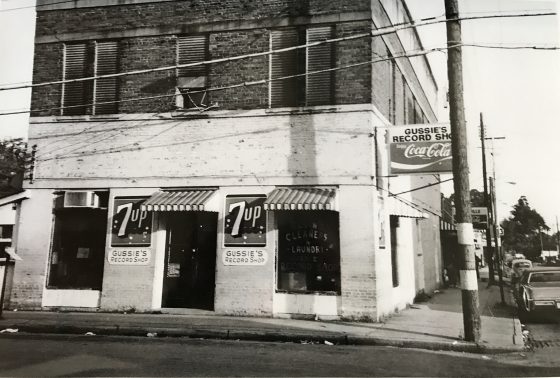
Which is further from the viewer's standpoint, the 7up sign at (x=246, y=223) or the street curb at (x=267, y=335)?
the 7up sign at (x=246, y=223)

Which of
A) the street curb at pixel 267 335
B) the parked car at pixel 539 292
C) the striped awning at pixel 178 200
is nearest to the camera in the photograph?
the street curb at pixel 267 335

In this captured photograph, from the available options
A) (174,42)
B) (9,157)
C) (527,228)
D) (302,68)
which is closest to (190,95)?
(174,42)


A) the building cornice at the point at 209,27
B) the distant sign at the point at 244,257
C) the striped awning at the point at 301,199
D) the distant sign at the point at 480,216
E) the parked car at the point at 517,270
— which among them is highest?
the building cornice at the point at 209,27

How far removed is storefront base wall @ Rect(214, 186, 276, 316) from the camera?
38.3ft

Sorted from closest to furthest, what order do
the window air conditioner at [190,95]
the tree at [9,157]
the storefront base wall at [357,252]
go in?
the storefront base wall at [357,252] → the window air conditioner at [190,95] → the tree at [9,157]

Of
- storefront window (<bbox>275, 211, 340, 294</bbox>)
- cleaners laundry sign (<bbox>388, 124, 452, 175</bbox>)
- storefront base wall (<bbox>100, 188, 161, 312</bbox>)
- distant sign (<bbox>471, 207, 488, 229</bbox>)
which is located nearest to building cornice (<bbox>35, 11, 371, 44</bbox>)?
cleaners laundry sign (<bbox>388, 124, 452, 175</bbox>)

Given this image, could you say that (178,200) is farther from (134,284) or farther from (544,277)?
(544,277)

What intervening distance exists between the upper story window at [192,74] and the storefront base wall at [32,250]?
15.8ft

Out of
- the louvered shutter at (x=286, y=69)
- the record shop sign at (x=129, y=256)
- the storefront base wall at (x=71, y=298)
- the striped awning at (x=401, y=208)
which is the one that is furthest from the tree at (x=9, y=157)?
the striped awning at (x=401, y=208)

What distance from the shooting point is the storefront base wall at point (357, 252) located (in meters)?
11.2

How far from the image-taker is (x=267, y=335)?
9.39m

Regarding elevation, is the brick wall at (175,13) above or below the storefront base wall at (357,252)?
above

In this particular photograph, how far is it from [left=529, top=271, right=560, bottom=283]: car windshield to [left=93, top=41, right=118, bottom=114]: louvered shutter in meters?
13.9

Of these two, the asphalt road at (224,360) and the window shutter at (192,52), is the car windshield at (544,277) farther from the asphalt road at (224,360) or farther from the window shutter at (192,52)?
the window shutter at (192,52)
